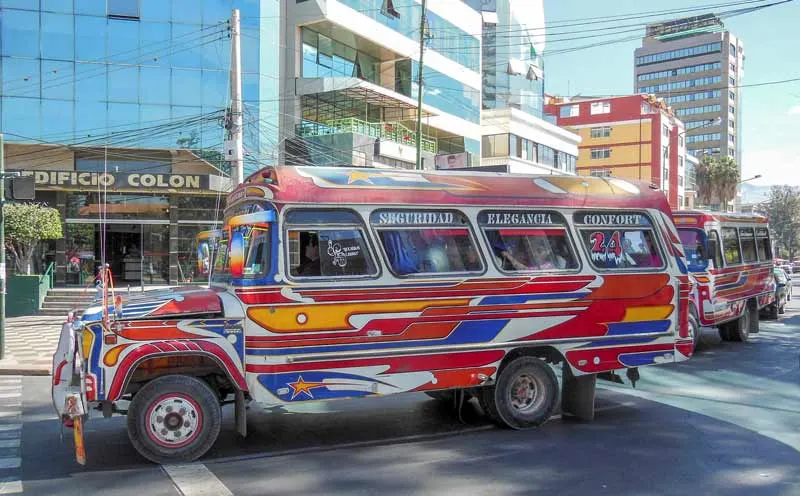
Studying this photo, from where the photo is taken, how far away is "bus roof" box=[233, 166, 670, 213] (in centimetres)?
691

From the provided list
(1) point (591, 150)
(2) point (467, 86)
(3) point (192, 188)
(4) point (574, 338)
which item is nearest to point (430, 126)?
(2) point (467, 86)

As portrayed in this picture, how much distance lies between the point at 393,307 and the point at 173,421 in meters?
2.36

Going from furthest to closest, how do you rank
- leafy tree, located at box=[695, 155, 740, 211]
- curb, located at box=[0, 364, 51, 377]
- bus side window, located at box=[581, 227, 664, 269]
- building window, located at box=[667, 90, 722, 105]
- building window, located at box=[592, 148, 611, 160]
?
building window, located at box=[667, 90, 722, 105] → leafy tree, located at box=[695, 155, 740, 211] → building window, located at box=[592, 148, 611, 160] → curb, located at box=[0, 364, 51, 377] → bus side window, located at box=[581, 227, 664, 269]

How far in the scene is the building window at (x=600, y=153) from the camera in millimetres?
71812

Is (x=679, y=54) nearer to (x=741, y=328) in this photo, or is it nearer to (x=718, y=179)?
(x=718, y=179)

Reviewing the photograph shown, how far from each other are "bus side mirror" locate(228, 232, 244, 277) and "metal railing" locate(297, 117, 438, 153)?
21.5 m

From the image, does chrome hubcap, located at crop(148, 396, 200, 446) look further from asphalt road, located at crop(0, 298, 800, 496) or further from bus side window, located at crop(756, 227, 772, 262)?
bus side window, located at crop(756, 227, 772, 262)

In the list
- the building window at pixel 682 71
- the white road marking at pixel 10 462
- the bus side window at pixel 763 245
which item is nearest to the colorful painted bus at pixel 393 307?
the white road marking at pixel 10 462

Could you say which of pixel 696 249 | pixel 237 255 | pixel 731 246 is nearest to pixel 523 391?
pixel 237 255

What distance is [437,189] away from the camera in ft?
24.7

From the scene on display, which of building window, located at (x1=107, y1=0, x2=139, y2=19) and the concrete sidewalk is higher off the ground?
building window, located at (x1=107, y1=0, x2=139, y2=19)

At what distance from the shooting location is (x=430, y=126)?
35.9m

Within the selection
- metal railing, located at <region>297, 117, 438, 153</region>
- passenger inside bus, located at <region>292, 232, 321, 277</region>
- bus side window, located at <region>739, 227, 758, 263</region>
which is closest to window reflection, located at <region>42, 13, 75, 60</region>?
metal railing, located at <region>297, 117, 438, 153</region>

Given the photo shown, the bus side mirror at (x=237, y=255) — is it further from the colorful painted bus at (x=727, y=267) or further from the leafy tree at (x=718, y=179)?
the leafy tree at (x=718, y=179)
